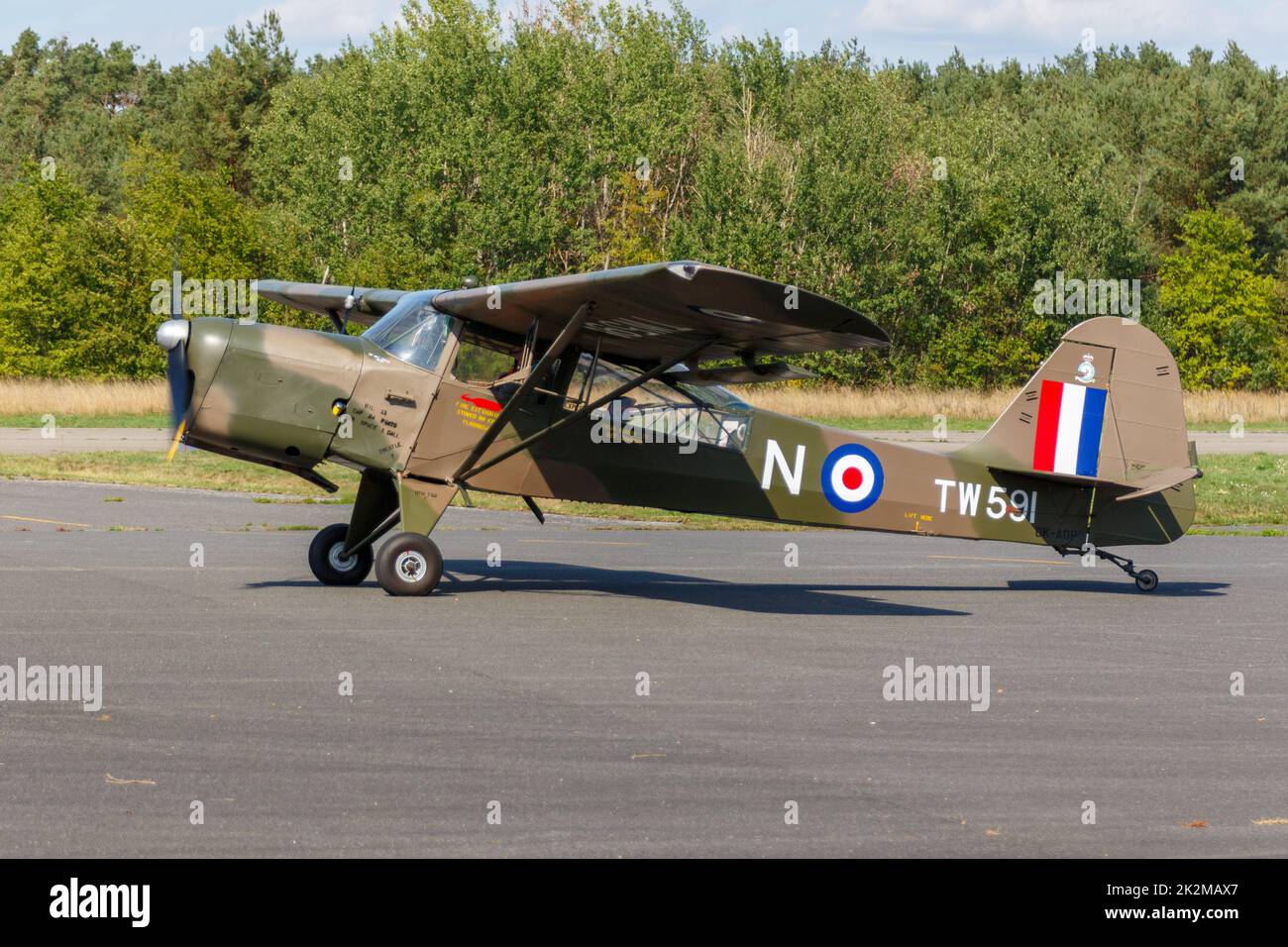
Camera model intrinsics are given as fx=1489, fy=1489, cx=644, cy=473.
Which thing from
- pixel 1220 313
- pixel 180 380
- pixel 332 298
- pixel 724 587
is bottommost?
pixel 724 587

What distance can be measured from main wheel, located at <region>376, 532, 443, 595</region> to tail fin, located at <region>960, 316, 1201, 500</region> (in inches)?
225

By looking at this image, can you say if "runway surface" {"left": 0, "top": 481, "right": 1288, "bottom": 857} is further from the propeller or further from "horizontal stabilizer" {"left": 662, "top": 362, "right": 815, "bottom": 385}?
"horizontal stabilizer" {"left": 662, "top": 362, "right": 815, "bottom": 385}

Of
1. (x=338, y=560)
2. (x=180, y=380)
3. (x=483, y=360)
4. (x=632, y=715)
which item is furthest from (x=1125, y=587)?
(x=180, y=380)

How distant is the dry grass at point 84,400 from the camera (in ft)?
144

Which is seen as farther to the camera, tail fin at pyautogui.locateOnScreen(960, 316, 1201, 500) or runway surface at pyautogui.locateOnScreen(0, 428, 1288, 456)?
runway surface at pyautogui.locateOnScreen(0, 428, 1288, 456)

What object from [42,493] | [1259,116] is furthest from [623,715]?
Result: [1259,116]

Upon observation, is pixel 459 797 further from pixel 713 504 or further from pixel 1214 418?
pixel 1214 418

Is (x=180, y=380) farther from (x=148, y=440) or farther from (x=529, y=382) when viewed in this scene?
(x=148, y=440)

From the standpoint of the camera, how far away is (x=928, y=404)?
49.2 meters

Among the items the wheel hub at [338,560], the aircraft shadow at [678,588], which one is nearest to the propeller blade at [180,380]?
the wheel hub at [338,560]

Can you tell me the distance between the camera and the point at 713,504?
1471 centimetres

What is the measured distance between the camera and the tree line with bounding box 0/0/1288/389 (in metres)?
55.5

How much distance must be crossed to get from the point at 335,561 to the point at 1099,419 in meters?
7.87

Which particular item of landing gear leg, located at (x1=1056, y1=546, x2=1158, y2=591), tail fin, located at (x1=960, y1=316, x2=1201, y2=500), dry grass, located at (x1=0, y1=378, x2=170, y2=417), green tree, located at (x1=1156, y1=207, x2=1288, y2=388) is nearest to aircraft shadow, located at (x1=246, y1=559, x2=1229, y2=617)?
landing gear leg, located at (x1=1056, y1=546, x2=1158, y2=591)
